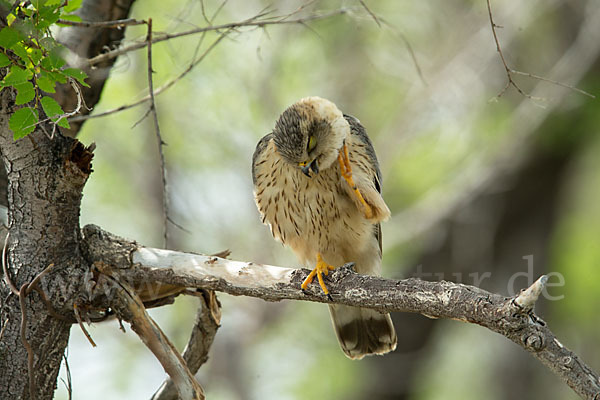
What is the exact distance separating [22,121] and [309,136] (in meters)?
1.45

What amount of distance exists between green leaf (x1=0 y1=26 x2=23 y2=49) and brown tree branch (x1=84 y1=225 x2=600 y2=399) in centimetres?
98

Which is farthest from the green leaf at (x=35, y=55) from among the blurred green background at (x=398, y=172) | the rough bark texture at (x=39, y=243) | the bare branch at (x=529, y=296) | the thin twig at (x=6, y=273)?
the blurred green background at (x=398, y=172)

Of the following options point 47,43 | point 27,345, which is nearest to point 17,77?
point 47,43

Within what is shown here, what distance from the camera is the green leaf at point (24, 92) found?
227 cm

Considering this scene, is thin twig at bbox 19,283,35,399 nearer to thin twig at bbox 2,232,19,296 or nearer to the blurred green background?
thin twig at bbox 2,232,19,296

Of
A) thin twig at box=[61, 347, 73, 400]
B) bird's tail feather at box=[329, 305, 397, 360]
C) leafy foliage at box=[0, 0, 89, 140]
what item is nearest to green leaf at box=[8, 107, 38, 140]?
leafy foliage at box=[0, 0, 89, 140]

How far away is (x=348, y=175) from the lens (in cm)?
340

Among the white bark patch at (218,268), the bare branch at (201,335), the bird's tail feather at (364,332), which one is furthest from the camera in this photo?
the bird's tail feather at (364,332)

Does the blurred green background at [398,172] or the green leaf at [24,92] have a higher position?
the blurred green background at [398,172]

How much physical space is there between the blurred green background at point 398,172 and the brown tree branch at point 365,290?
13.2 ft

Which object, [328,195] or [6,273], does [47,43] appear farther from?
[328,195]

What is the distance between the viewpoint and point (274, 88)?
8820 millimetres

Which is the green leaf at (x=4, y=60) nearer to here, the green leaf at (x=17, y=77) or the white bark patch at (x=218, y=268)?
the green leaf at (x=17, y=77)

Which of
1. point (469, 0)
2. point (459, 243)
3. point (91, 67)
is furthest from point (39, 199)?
point (469, 0)
